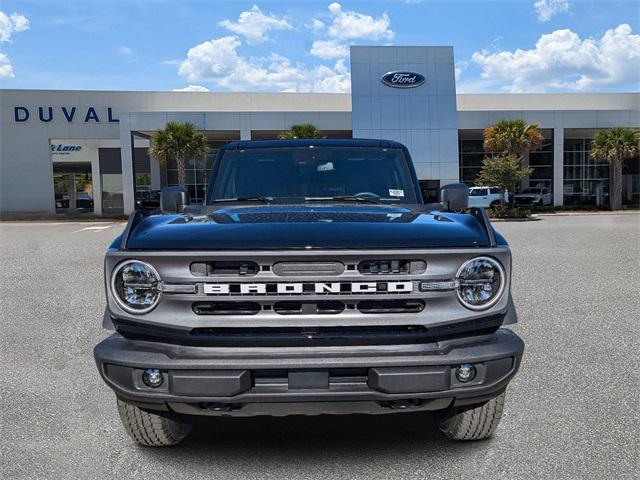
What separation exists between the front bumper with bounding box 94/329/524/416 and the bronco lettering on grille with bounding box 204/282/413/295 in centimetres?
26

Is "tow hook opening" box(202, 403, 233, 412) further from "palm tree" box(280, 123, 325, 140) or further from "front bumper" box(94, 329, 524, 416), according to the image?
"palm tree" box(280, 123, 325, 140)

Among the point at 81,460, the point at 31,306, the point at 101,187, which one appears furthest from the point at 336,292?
the point at 101,187

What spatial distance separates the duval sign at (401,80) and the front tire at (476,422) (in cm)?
3147

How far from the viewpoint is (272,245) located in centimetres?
263

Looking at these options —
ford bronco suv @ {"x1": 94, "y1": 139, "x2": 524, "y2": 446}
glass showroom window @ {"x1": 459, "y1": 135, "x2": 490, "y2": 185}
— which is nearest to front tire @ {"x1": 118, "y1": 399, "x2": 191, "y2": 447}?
ford bronco suv @ {"x1": 94, "y1": 139, "x2": 524, "y2": 446}

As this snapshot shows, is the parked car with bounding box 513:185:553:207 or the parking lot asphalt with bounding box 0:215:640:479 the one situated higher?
the parked car with bounding box 513:185:553:207

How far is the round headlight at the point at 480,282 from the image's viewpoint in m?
2.71

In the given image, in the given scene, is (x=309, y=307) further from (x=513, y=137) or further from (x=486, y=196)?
(x=486, y=196)

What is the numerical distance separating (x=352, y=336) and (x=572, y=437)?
1.84 metres

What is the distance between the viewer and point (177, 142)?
102ft

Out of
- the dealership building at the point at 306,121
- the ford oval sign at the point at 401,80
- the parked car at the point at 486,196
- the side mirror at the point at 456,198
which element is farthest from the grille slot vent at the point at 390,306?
the parked car at the point at 486,196

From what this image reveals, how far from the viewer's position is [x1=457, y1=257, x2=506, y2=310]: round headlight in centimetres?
271

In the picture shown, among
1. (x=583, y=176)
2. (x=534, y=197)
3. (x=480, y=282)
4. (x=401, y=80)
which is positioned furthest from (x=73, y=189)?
(x=480, y=282)

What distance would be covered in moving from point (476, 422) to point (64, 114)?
3887 cm
